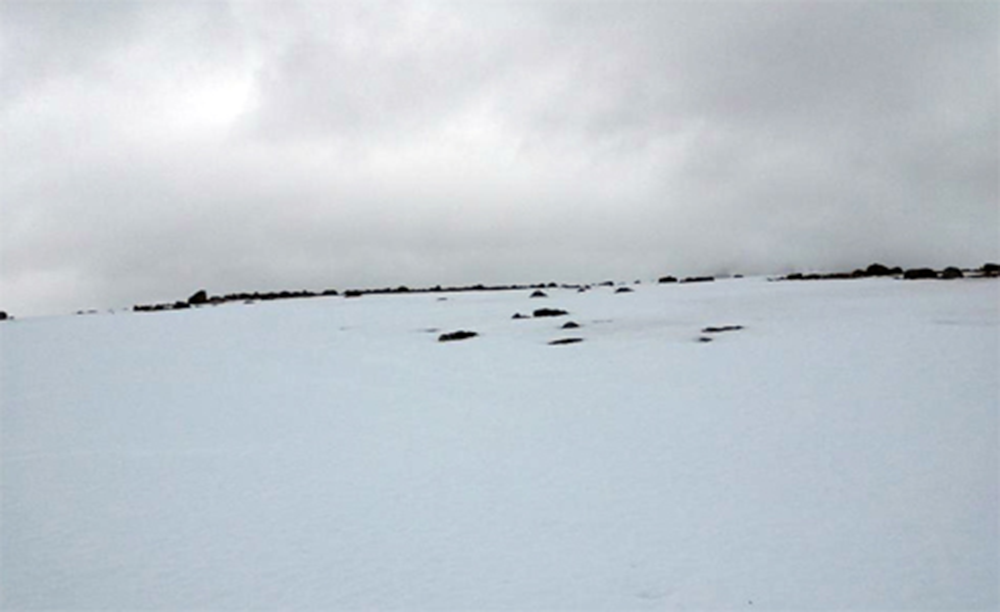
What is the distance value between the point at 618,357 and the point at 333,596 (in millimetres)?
11628

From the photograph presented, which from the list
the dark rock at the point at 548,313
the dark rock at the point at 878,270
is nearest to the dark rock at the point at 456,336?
the dark rock at the point at 548,313

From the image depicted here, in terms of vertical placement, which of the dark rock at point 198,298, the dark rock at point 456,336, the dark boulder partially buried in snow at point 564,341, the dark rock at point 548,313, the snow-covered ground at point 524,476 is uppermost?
the dark rock at point 198,298

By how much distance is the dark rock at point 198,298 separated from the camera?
42625mm

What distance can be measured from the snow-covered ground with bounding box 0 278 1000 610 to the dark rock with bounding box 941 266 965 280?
687 inches

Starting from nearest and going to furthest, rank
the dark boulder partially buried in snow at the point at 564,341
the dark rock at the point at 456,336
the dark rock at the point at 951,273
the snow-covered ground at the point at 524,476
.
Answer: the snow-covered ground at the point at 524,476 < the dark boulder partially buried in snow at the point at 564,341 < the dark rock at the point at 456,336 < the dark rock at the point at 951,273

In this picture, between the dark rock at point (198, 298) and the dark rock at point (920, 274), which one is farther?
the dark rock at point (198, 298)

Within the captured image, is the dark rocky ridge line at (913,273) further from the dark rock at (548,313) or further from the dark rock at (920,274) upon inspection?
the dark rock at (548,313)

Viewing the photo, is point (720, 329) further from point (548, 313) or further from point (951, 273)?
point (951, 273)

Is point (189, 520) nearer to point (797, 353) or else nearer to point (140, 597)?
point (140, 597)

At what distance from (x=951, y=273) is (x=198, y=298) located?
44.8 metres

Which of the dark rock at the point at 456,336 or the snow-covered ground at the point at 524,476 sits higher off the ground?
the dark rock at the point at 456,336

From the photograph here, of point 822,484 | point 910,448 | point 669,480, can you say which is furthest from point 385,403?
point 910,448

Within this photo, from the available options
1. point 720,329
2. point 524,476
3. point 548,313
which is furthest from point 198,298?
point 524,476

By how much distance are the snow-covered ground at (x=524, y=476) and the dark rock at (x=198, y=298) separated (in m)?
24.2
